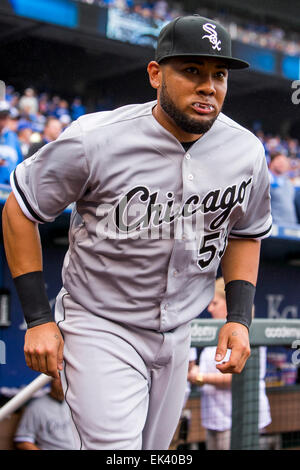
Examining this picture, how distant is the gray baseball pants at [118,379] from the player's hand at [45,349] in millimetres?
82

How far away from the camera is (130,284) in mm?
1639

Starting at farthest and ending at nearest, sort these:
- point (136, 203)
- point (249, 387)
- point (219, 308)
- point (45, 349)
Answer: point (219, 308)
point (249, 387)
point (136, 203)
point (45, 349)

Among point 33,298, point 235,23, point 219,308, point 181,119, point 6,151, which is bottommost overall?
point 33,298

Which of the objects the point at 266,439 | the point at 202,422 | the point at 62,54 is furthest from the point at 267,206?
the point at 62,54

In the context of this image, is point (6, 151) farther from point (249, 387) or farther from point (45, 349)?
point (45, 349)

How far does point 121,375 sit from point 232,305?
14.3 inches

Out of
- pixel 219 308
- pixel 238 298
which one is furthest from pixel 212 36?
pixel 219 308

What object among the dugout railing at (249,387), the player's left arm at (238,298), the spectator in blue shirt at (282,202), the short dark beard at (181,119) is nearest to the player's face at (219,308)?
the dugout railing at (249,387)

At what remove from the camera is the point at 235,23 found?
12.3 metres

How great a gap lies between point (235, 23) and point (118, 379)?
11.6 meters

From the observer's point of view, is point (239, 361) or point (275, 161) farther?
point (275, 161)

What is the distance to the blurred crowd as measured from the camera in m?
10.2

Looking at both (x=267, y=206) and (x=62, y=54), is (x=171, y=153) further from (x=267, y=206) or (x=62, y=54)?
(x=62, y=54)

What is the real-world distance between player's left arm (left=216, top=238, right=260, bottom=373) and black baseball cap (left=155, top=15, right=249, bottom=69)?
1.59 ft
